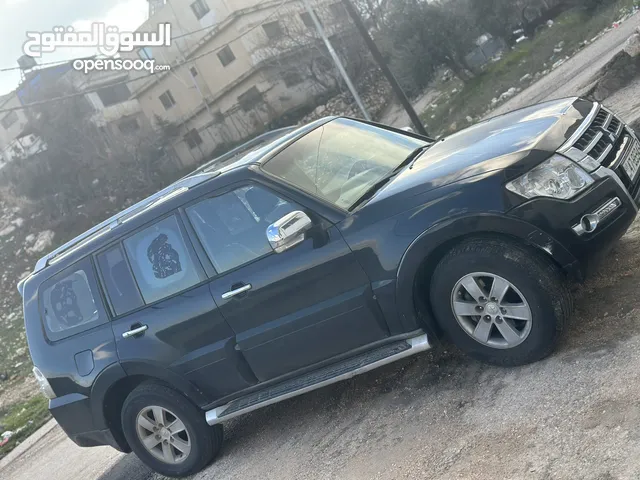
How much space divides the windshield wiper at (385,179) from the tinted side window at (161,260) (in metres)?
1.33

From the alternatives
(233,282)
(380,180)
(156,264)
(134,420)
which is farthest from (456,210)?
(134,420)

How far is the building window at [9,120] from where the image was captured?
53.0 m

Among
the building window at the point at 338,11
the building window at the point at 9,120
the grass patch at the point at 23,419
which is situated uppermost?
the building window at the point at 9,120

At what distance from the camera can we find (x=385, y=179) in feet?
15.1

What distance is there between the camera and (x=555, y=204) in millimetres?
3705

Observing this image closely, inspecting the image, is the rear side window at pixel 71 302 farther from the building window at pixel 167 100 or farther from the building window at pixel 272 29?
the building window at pixel 167 100

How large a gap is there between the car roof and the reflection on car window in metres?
0.18

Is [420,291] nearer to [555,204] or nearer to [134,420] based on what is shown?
[555,204]

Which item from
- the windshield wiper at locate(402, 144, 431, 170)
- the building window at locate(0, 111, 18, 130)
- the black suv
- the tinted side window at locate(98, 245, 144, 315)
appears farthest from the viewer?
the building window at locate(0, 111, 18, 130)

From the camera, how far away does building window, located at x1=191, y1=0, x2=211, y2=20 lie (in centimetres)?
4075

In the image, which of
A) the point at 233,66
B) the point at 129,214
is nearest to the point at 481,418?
the point at 129,214

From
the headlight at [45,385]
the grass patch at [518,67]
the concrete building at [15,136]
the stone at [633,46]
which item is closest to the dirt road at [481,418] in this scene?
the headlight at [45,385]

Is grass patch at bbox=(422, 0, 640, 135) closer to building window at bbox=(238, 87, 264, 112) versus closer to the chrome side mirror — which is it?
the chrome side mirror
